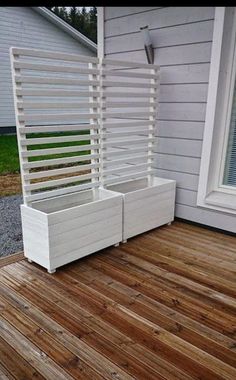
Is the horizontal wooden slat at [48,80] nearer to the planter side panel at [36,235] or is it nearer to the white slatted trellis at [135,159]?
the white slatted trellis at [135,159]

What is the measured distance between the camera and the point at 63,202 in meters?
2.53

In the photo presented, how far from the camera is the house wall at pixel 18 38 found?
8141 mm

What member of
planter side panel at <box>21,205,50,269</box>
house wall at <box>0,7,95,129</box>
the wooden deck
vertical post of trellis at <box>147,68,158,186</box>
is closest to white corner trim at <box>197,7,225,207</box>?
vertical post of trellis at <box>147,68,158,186</box>

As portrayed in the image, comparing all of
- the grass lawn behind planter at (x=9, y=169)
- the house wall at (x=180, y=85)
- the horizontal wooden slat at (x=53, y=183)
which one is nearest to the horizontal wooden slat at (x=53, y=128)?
the horizontal wooden slat at (x=53, y=183)

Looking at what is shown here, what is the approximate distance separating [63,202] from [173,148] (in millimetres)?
1245

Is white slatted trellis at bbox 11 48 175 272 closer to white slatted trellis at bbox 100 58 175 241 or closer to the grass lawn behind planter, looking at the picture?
white slatted trellis at bbox 100 58 175 241

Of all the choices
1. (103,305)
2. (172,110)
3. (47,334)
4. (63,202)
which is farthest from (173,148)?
(47,334)

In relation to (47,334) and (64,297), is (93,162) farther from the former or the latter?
(47,334)

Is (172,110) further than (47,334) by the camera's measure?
Yes

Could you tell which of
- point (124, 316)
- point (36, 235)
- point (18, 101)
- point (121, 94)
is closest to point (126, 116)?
point (121, 94)

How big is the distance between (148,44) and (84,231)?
1876mm

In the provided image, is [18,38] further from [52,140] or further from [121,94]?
[52,140]

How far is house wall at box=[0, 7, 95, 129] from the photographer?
26.7ft

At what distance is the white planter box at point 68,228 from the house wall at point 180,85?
2.81ft
